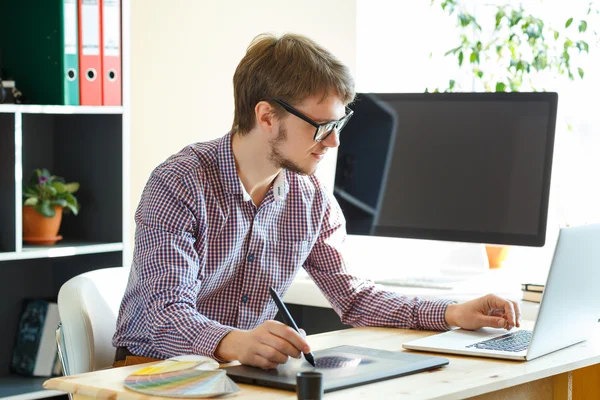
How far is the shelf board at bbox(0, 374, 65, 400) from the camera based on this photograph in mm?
2475

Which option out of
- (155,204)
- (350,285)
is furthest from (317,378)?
(350,285)

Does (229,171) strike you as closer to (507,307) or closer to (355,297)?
(355,297)

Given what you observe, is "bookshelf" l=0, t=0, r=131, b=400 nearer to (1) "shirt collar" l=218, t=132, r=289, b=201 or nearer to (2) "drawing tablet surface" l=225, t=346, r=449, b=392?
(1) "shirt collar" l=218, t=132, r=289, b=201

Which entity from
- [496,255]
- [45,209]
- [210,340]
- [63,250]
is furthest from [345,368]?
[496,255]

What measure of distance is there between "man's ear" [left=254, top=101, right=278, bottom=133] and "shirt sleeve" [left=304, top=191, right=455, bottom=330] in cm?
28

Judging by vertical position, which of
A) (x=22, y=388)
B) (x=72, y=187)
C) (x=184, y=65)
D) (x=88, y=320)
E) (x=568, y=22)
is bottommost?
(x=22, y=388)

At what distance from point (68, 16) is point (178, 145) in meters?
0.67

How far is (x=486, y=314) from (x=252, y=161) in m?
0.60

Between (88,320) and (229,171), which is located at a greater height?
(229,171)

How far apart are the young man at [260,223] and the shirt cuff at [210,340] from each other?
0.11 m

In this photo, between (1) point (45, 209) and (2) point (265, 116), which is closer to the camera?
(2) point (265, 116)

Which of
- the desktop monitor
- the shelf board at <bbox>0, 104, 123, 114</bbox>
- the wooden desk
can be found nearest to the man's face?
the wooden desk

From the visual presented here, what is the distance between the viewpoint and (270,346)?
4.72 feet

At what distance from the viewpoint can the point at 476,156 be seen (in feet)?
7.86
